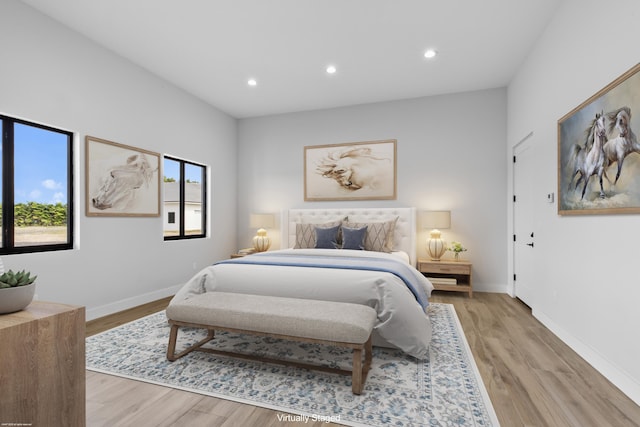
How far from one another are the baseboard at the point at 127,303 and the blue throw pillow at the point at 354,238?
2436 mm

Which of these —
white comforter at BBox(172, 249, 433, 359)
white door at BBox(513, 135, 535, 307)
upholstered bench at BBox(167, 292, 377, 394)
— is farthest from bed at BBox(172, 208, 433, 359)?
white door at BBox(513, 135, 535, 307)

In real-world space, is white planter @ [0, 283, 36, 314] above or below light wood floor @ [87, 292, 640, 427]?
above

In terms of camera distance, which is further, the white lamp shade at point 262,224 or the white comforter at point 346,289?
the white lamp shade at point 262,224

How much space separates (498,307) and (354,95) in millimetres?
3430

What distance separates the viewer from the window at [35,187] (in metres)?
2.64

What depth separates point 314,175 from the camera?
5.21m

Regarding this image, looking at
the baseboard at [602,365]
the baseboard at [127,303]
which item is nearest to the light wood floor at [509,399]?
the baseboard at [602,365]

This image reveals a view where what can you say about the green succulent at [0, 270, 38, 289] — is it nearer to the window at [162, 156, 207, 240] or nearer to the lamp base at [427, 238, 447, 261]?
the window at [162, 156, 207, 240]

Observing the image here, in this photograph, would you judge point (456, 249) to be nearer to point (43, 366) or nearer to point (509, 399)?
point (509, 399)

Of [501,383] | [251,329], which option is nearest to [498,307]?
[501,383]

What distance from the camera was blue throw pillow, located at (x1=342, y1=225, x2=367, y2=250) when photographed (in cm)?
403

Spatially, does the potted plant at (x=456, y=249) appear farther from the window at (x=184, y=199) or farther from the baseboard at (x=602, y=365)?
the window at (x=184, y=199)

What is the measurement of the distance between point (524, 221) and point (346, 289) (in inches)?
107

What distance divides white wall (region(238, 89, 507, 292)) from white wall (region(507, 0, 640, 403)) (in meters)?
0.95
